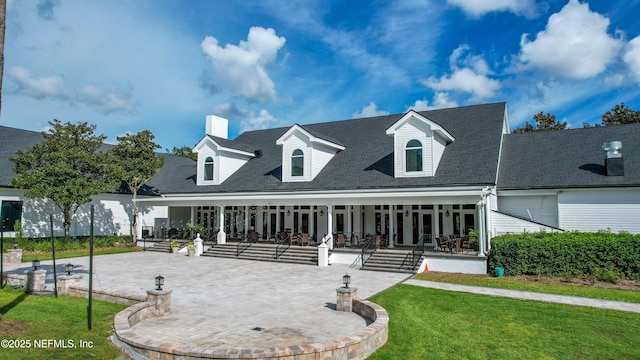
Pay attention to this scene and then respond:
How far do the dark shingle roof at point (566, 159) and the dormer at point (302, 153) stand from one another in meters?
9.16

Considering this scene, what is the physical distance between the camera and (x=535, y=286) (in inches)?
520

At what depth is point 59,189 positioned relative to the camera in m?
21.9

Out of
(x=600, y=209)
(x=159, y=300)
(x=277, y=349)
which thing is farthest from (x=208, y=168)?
(x=277, y=349)

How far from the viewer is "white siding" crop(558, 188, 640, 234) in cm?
1631

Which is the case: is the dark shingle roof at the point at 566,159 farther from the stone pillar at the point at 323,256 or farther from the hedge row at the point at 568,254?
the stone pillar at the point at 323,256

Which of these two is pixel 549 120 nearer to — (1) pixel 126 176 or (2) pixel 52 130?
(1) pixel 126 176

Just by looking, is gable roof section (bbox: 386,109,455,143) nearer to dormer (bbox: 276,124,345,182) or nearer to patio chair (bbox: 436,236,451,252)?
dormer (bbox: 276,124,345,182)

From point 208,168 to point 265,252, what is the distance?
8.29 m

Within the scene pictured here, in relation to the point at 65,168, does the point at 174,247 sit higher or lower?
lower

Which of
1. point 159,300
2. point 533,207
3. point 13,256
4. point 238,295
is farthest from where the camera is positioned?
point 533,207

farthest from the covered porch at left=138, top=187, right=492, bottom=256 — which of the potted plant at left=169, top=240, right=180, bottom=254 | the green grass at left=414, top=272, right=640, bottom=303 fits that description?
the potted plant at left=169, top=240, right=180, bottom=254

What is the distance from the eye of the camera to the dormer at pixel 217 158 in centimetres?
2531

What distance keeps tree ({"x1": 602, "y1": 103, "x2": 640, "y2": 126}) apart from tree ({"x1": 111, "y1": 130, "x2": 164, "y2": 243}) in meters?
34.1

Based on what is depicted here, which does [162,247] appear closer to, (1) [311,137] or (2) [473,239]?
(1) [311,137]
